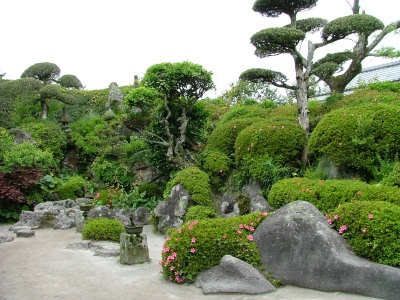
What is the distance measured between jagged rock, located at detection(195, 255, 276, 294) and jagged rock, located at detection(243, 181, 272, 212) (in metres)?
3.12

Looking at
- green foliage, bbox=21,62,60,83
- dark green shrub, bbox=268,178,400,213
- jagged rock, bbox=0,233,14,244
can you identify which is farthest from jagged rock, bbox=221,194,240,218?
green foliage, bbox=21,62,60,83

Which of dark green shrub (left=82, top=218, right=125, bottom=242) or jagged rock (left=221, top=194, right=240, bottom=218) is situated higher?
jagged rock (left=221, top=194, right=240, bottom=218)

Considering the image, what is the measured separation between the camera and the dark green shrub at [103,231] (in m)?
8.83

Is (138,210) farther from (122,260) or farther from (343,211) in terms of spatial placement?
(343,211)

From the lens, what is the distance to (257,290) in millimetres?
5074

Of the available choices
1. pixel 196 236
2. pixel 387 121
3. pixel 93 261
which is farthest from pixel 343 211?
pixel 93 261

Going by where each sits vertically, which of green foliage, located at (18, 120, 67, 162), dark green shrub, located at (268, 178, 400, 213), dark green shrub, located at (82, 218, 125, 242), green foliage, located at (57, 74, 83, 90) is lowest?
dark green shrub, located at (82, 218, 125, 242)

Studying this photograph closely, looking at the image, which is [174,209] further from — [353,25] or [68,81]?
[68,81]

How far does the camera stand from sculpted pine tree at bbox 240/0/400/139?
365 inches

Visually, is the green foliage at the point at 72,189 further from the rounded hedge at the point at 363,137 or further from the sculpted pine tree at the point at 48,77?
the rounded hedge at the point at 363,137

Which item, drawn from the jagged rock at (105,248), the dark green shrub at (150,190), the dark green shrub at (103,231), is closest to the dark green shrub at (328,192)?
the jagged rock at (105,248)

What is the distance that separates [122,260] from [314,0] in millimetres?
8783

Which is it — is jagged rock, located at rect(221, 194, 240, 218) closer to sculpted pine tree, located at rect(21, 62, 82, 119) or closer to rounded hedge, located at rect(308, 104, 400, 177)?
rounded hedge, located at rect(308, 104, 400, 177)

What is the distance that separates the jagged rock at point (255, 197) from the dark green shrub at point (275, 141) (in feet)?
2.58
